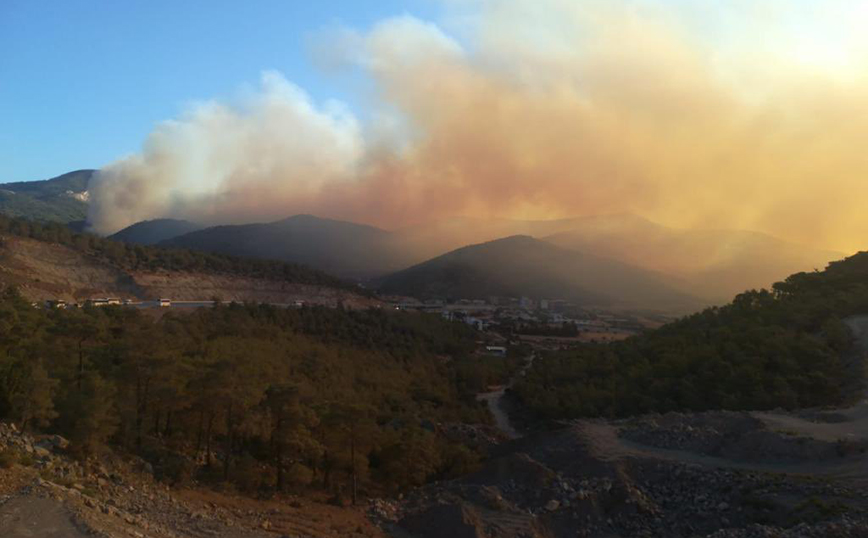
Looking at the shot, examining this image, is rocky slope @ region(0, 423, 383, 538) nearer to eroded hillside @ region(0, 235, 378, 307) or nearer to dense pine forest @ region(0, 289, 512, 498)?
dense pine forest @ region(0, 289, 512, 498)

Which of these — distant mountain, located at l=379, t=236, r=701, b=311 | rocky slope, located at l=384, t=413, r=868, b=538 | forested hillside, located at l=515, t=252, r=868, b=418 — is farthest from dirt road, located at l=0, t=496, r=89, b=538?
distant mountain, located at l=379, t=236, r=701, b=311

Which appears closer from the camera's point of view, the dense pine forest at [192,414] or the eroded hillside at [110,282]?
the dense pine forest at [192,414]

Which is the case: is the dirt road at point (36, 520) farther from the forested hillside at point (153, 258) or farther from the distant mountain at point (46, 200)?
the distant mountain at point (46, 200)

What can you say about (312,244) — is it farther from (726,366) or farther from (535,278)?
(726,366)

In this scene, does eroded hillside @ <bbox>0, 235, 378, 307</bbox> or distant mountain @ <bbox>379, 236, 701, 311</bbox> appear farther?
distant mountain @ <bbox>379, 236, 701, 311</bbox>

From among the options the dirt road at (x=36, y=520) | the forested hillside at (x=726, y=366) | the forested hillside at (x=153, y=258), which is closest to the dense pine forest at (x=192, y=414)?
the dirt road at (x=36, y=520)

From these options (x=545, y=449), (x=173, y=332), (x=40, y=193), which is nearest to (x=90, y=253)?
(x=173, y=332)
